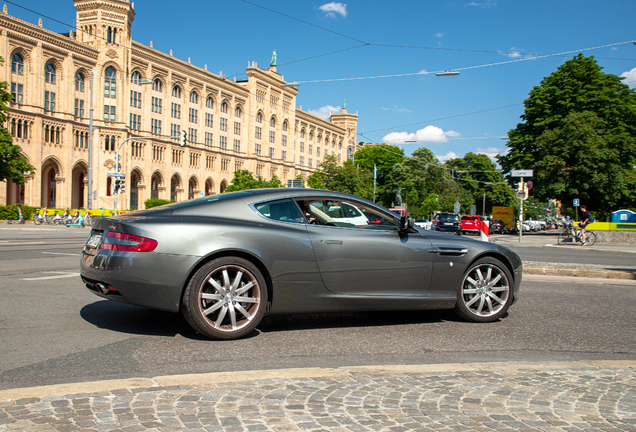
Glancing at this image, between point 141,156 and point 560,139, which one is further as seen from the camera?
point 141,156

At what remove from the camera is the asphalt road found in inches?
153

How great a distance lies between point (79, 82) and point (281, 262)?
57439mm

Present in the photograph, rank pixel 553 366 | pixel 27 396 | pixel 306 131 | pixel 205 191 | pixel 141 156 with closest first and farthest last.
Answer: pixel 27 396
pixel 553 366
pixel 141 156
pixel 205 191
pixel 306 131

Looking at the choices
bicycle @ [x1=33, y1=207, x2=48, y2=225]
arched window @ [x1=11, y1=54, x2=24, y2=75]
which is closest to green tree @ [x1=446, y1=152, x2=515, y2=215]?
arched window @ [x1=11, y1=54, x2=24, y2=75]

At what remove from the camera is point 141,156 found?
62906mm

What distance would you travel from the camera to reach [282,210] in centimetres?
511

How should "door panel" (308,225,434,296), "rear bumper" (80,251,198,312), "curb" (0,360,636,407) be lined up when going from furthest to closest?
"door panel" (308,225,434,296) → "rear bumper" (80,251,198,312) → "curb" (0,360,636,407)

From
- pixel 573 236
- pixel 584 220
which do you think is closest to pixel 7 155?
pixel 573 236

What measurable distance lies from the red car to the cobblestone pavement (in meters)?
39.7

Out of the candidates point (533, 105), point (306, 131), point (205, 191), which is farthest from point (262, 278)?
point (306, 131)

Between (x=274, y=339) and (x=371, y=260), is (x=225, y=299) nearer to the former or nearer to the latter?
(x=274, y=339)

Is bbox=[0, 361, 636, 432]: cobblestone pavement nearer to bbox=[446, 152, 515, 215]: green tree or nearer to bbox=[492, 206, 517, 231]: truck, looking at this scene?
bbox=[492, 206, 517, 231]: truck

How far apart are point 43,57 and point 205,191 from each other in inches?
1171

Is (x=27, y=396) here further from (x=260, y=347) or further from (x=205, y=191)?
(x=205, y=191)
